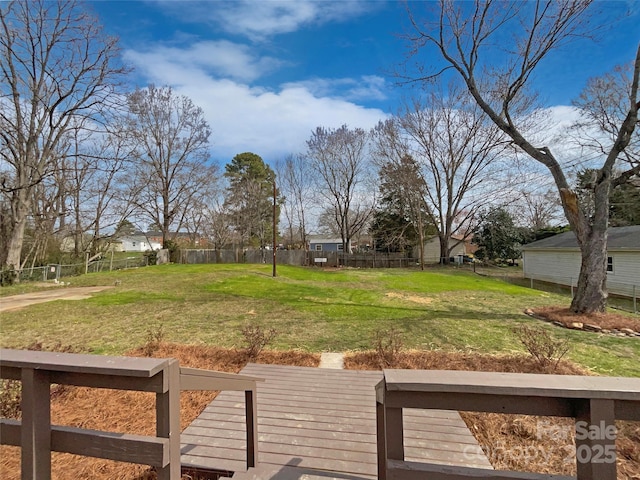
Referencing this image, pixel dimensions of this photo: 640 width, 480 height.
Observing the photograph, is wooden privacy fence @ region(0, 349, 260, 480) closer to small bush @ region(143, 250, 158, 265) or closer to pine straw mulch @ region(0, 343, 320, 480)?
pine straw mulch @ region(0, 343, 320, 480)

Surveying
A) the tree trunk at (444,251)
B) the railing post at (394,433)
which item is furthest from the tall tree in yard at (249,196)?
the railing post at (394,433)

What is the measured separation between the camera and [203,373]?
1490 millimetres

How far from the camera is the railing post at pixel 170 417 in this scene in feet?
3.82

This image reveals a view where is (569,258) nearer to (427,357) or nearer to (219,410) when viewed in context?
(427,357)

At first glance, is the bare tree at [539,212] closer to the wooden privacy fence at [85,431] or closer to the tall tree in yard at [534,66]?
the tall tree in yard at [534,66]

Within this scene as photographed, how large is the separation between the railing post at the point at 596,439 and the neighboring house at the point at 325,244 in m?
39.5

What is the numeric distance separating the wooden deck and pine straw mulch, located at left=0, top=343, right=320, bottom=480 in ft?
0.89

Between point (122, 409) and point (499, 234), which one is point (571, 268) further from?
point (122, 409)

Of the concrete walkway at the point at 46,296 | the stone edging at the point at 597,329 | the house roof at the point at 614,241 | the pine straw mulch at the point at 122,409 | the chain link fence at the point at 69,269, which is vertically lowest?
the stone edging at the point at 597,329

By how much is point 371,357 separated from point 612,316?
271 inches

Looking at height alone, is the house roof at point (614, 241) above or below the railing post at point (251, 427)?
above

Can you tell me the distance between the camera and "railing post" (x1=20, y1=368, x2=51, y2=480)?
3.77 feet

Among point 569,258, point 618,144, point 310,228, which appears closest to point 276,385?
point 618,144

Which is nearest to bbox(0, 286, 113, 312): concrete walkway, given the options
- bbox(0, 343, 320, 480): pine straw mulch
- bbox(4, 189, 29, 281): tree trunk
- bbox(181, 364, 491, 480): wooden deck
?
bbox(4, 189, 29, 281): tree trunk
